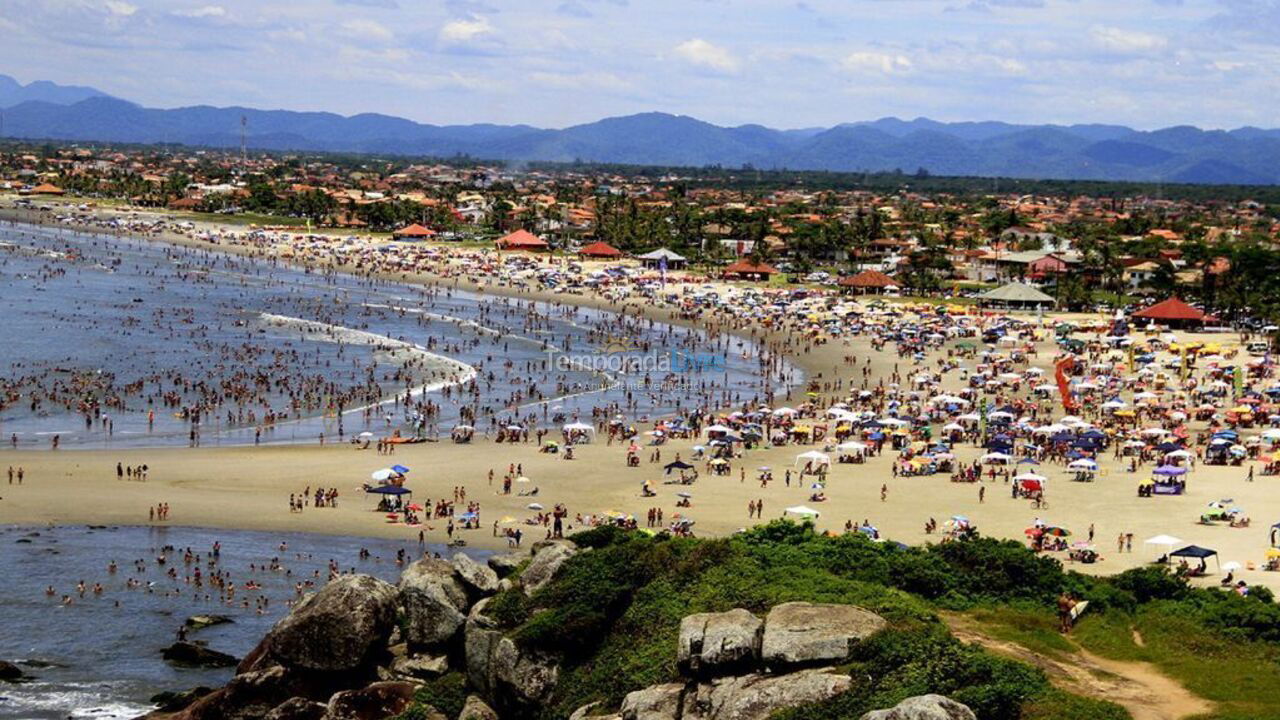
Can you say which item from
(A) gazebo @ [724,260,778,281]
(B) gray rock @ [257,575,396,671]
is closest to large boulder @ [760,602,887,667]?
(B) gray rock @ [257,575,396,671]

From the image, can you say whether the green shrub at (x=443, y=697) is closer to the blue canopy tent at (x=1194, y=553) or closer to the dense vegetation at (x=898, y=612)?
the dense vegetation at (x=898, y=612)

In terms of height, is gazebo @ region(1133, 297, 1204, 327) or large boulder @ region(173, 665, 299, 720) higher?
gazebo @ region(1133, 297, 1204, 327)

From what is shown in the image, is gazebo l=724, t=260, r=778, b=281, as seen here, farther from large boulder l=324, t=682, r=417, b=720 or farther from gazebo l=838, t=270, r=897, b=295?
large boulder l=324, t=682, r=417, b=720

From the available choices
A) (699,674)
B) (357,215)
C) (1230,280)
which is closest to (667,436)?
(699,674)

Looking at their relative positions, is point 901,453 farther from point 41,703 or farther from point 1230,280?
point 1230,280

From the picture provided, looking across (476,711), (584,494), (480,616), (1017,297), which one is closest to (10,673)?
(480,616)
